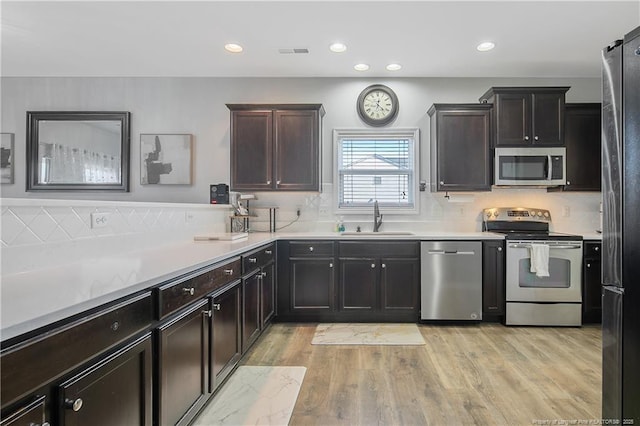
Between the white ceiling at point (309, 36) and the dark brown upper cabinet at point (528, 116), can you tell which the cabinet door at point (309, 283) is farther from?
the dark brown upper cabinet at point (528, 116)

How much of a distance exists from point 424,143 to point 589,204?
79.9 inches

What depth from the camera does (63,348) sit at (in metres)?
0.97

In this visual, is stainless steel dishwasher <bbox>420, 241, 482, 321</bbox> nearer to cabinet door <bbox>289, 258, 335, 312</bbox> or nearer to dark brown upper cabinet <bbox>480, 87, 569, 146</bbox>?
cabinet door <bbox>289, 258, 335, 312</bbox>

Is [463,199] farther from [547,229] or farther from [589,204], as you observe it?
[589,204]

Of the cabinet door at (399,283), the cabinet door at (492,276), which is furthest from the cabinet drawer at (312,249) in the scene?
the cabinet door at (492,276)

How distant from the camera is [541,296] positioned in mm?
3504

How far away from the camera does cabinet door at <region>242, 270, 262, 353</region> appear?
2.54 metres

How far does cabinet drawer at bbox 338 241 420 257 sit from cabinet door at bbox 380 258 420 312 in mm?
71

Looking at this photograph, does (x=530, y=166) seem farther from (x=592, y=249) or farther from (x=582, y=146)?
(x=592, y=249)

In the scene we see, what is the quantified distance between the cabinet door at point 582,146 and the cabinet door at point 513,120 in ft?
1.75

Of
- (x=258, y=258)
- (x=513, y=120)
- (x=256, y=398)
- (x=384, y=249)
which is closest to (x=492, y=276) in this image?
(x=384, y=249)

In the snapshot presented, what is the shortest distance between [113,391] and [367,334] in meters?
2.48

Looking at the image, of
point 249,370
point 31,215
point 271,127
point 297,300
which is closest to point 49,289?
point 31,215

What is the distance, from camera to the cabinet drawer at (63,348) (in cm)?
82
